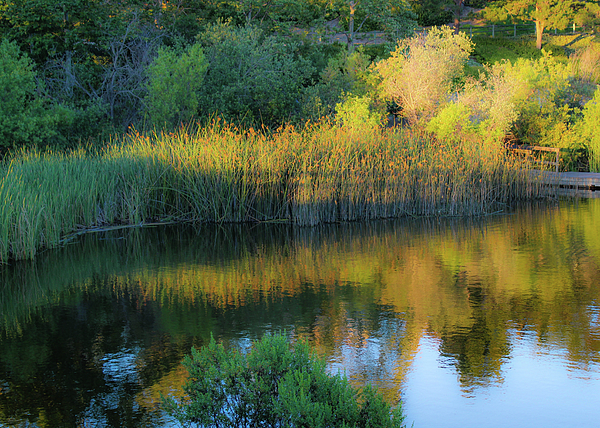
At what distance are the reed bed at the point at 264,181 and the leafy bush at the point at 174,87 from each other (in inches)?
154

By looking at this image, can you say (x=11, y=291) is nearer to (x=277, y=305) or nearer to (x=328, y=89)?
(x=277, y=305)

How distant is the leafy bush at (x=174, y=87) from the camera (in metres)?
19.0

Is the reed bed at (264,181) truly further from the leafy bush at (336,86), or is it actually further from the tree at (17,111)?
the leafy bush at (336,86)

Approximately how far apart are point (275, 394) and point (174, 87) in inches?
635

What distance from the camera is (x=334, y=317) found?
689 centimetres

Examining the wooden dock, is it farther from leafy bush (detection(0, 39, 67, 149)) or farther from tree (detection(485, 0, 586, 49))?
tree (detection(485, 0, 586, 49))

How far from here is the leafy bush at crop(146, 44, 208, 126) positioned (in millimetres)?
18953

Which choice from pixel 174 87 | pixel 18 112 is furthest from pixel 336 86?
pixel 18 112

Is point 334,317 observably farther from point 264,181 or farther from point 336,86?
point 336,86

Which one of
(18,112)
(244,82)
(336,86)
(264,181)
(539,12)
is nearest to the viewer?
(264,181)

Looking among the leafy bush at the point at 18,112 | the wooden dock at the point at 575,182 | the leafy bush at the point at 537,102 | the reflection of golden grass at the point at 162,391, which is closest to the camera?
the reflection of golden grass at the point at 162,391

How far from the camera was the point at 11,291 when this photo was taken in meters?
8.40

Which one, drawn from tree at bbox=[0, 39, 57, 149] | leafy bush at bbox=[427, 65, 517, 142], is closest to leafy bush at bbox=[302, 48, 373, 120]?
leafy bush at bbox=[427, 65, 517, 142]

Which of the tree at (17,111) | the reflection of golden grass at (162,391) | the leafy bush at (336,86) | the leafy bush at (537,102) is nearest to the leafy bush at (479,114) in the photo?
the leafy bush at (537,102)
